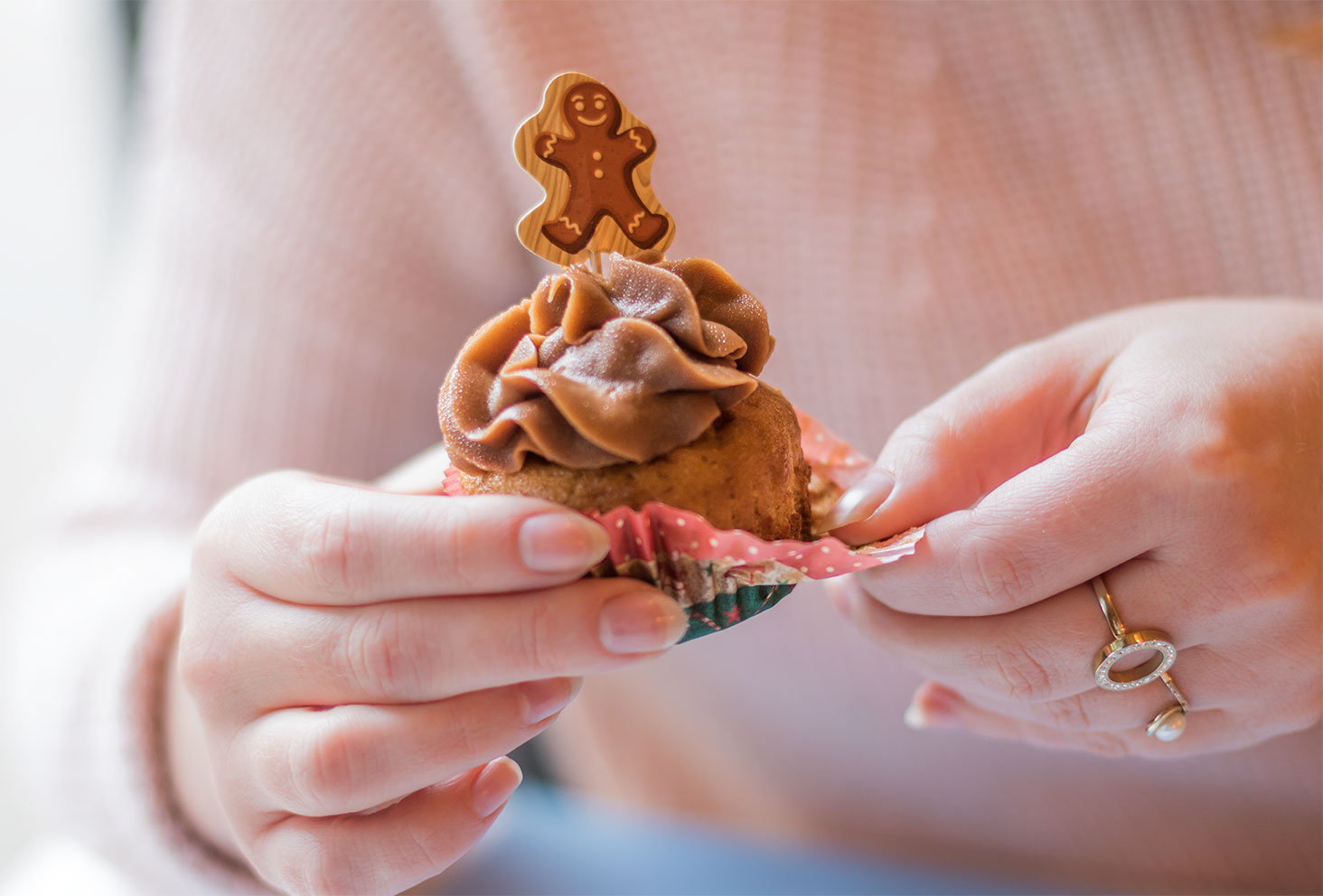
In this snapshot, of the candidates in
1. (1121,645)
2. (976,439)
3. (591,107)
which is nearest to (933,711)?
(1121,645)

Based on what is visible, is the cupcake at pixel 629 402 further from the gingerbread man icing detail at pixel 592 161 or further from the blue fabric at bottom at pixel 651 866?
the blue fabric at bottom at pixel 651 866

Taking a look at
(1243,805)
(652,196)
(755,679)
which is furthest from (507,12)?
(1243,805)

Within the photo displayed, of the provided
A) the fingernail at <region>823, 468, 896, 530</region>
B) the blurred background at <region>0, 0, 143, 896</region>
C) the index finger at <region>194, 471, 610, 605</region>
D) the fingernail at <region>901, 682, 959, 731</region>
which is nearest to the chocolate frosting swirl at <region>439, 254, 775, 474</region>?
the index finger at <region>194, 471, 610, 605</region>

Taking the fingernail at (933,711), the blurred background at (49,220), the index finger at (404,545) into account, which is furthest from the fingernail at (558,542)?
the blurred background at (49,220)

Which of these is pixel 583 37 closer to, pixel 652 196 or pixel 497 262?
pixel 497 262

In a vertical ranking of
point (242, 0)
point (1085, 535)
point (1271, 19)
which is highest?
point (242, 0)

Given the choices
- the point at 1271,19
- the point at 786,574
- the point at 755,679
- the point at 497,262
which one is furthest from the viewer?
the point at 755,679
